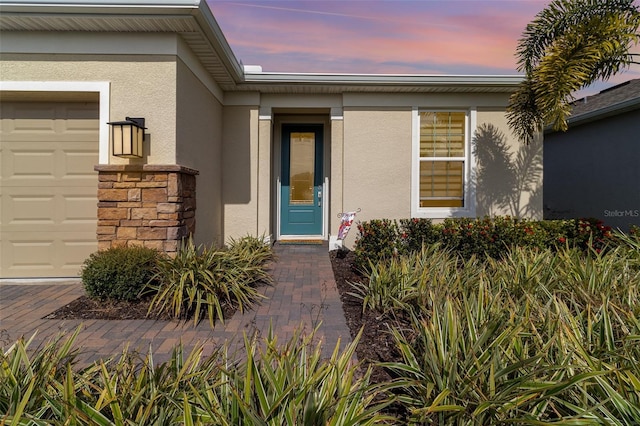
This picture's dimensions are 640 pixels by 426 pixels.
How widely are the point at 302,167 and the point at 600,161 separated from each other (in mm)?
7769

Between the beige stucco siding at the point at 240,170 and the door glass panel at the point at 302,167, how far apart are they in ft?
3.80

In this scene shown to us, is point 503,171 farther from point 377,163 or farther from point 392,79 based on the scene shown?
point 392,79

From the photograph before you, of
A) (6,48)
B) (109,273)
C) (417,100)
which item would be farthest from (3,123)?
(417,100)

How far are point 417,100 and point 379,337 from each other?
18.6 ft

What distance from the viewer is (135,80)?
5305mm

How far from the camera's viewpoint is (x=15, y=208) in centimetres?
551

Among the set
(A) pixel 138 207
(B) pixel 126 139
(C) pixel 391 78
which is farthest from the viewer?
→ (C) pixel 391 78

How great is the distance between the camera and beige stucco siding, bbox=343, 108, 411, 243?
7938 millimetres

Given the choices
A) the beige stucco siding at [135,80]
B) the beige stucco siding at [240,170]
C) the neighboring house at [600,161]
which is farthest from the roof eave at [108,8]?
the neighboring house at [600,161]

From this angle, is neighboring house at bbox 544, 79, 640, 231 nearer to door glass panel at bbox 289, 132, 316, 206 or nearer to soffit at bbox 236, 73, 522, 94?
soffit at bbox 236, 73, 522, 94

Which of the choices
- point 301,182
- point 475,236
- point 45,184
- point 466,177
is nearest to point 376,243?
point 475,236

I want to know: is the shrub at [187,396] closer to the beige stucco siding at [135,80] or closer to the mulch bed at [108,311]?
the mulch bed at [108,311]

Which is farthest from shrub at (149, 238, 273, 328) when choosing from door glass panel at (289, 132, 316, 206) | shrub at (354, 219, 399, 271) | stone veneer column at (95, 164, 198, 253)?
door glass panel at (289, 132, 316, 206)

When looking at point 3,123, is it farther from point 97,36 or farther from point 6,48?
point 97,36
